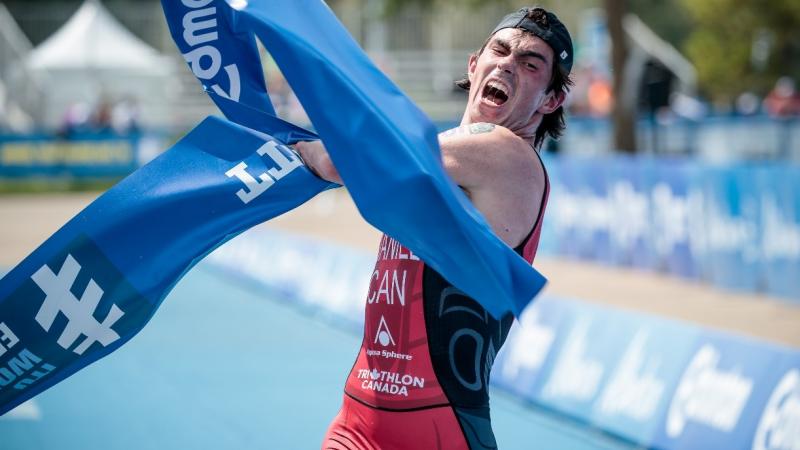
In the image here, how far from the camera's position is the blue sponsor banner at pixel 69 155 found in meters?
29.2

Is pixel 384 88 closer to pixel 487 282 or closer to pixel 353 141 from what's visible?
pixel 353 141

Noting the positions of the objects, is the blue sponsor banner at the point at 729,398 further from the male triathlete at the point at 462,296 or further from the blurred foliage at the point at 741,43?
Result: the blurred foliage at the point at 741,43

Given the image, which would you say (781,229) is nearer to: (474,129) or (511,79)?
(511,79)

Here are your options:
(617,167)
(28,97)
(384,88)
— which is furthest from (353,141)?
(28,97)

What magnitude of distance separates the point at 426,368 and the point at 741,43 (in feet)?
111

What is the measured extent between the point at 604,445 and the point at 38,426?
3819 mm

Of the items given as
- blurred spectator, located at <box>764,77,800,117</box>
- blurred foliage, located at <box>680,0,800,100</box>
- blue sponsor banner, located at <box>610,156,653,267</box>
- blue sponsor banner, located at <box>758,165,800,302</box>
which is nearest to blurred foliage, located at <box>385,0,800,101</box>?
blurred foliage, located at <box>680,0,800,100</box>

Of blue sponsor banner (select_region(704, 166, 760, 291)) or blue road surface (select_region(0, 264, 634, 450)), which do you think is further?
blue sponsor banner (select_region(704, 166, 760, 291))

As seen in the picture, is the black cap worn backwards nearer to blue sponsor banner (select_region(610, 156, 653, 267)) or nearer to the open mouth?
the open mouth

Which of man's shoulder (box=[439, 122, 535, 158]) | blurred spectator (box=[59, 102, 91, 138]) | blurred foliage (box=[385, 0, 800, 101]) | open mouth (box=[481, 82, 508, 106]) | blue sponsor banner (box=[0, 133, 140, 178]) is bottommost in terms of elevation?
man's shoulder (box=[439, 122, 535, 158])

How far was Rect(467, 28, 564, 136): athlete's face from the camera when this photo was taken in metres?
3.48

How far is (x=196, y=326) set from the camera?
40.0 ft

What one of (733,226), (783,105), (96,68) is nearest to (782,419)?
(733,226)

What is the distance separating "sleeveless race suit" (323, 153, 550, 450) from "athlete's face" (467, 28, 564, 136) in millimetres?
261
